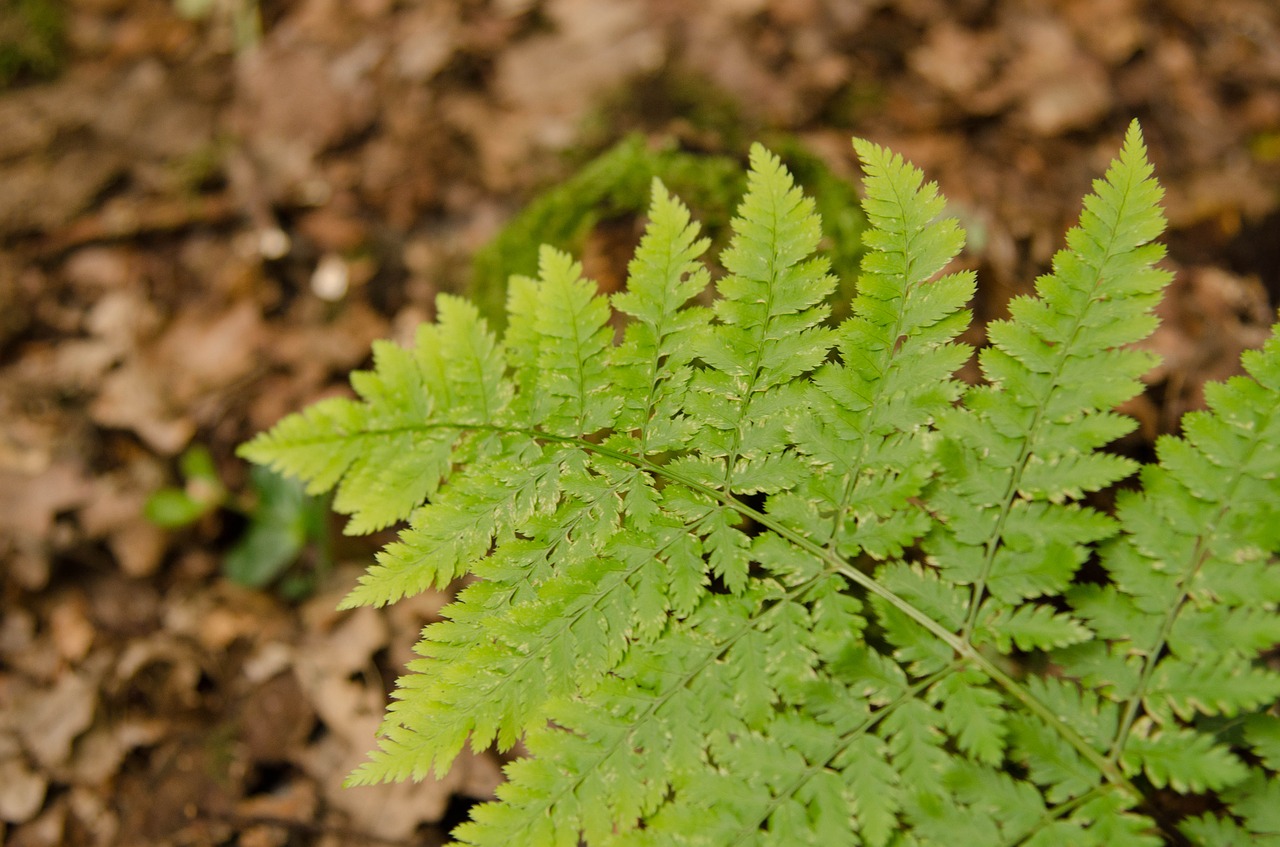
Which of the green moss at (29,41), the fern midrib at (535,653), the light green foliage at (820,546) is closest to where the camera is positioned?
the light green foliage at (820,546)

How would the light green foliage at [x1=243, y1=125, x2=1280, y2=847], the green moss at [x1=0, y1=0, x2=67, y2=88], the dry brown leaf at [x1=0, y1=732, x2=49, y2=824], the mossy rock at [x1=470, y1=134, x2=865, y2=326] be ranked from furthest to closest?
the green moss at [x1=0, y1=0, x2=67, y2=88] < the dry brown leaf at [x1=0, y1=732, x2=49, y2=824] < the mossy rock at [x1=470, y1=134, x2=865, y2=326] < the light green foliage at [x1=243, y1=125, x2=1280, y2=847]

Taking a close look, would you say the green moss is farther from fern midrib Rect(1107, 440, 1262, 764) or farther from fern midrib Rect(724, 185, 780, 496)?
fern midrib Rect(1107, 440, 1262, 764)

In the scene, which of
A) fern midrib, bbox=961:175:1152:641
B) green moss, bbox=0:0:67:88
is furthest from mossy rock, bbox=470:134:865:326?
green moss, bbox=0:0:67:88

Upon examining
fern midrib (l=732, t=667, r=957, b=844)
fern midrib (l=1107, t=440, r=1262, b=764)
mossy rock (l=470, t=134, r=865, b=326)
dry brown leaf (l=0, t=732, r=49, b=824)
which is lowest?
dry brown leaf (l=0, t=732, r=49, b=824)

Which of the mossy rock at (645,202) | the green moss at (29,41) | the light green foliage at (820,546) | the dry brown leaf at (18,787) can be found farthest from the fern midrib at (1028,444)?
the green moss at (29,41)

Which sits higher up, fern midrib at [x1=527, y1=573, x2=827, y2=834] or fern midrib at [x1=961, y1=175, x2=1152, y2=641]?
fern midrib at [x1=961, y1=175, x2=1152, y2=641]

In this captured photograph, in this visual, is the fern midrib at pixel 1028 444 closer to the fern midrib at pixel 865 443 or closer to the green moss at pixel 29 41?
the fern midrib at pixel 865 443

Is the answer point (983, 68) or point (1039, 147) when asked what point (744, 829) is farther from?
point (983, 68)
